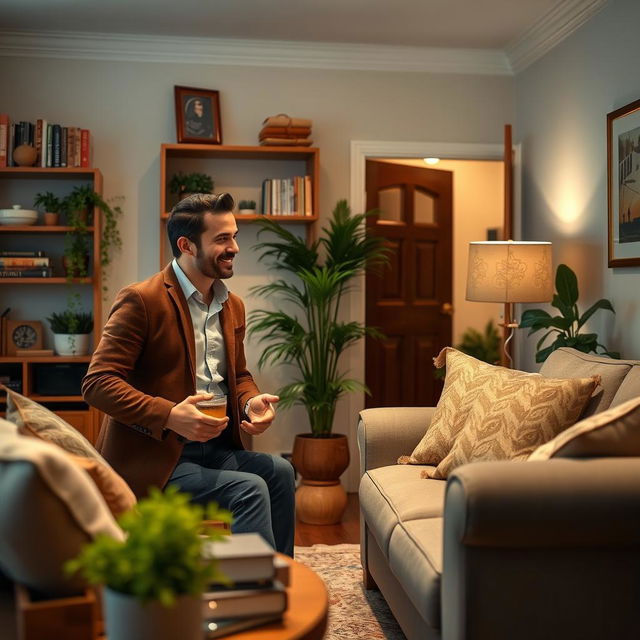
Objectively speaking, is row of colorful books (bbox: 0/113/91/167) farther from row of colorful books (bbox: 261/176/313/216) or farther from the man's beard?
the man's beard

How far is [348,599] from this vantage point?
10.2 ft

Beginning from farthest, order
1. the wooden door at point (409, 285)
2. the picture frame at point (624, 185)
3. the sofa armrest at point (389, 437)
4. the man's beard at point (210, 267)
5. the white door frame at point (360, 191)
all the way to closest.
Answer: the wooden door at point (409, 285)
the white door frame at point (360, 191)
the picture frame at point (624, 185)
the sofa armrest at point (389, 437)
the man's beard at point (210, 267)

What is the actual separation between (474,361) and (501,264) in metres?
1.06

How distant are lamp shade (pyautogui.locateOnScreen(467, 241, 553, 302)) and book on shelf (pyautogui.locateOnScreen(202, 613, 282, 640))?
8.64 feet

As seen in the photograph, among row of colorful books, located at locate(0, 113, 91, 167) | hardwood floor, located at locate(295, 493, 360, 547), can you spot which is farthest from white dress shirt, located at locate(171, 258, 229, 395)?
row of colorful books, located at locate(0, 113, 91, 167)

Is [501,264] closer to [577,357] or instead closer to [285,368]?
[577,357]

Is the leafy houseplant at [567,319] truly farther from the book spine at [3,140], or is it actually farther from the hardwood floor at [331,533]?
the book spine at [3,140]

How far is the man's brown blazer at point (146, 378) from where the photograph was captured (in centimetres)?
254

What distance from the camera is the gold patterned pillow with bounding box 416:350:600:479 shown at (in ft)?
8.24

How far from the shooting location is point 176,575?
1242 millimetres

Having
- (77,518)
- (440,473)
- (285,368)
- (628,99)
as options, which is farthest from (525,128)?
(77,518)

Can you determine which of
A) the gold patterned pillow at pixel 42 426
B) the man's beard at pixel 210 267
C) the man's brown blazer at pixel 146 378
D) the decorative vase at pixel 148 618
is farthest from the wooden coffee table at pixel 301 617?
the man's beard at pixel 210 267

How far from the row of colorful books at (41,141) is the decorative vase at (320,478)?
1.91 metres

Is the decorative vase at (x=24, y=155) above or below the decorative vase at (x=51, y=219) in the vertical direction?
above
